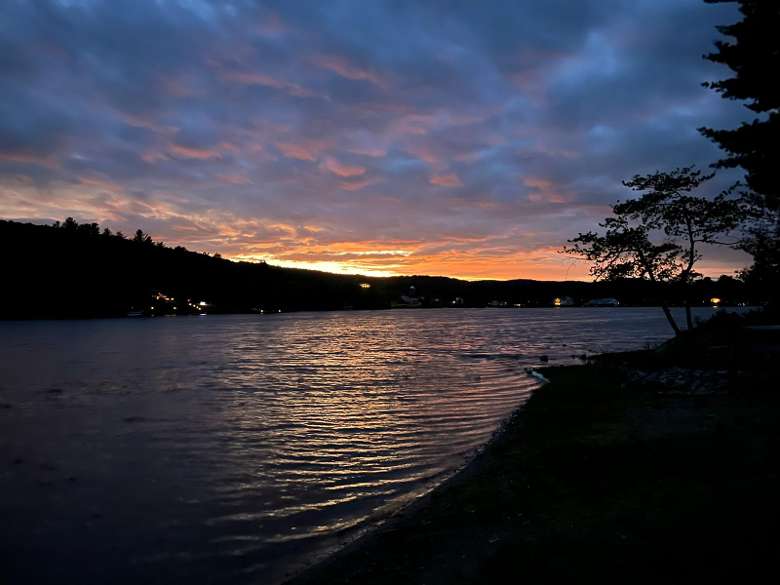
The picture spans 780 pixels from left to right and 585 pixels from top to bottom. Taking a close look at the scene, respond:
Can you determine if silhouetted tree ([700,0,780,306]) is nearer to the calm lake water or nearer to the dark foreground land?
the dark foreground land

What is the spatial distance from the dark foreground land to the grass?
2 centimetres

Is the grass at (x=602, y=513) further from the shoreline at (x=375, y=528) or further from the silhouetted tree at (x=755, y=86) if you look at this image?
the silhouetted tree at (x=755, y=86)

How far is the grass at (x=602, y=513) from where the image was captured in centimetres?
642

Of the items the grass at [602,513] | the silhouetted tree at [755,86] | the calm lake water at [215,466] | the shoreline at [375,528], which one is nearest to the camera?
the grass at [602,513]

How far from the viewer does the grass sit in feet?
21.1

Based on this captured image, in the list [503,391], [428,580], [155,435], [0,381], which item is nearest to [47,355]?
[0,381]

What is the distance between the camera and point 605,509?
8320 mm

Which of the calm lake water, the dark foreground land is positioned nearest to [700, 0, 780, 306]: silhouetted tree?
the dark foreground land

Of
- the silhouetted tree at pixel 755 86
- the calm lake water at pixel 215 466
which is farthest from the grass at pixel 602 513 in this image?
the silhouetted tree at pixel 755 86

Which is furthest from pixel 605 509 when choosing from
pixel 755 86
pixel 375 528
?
pixel 755 86

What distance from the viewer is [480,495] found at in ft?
32.5

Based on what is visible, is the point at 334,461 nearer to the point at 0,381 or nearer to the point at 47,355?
the point at 0,381

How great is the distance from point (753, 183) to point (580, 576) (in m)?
19.4

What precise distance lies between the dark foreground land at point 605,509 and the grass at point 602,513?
0.08ft
